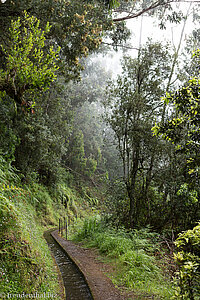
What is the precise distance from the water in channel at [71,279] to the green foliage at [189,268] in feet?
9.01

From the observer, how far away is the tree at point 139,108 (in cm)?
975

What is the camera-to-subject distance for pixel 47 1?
22.1 ft

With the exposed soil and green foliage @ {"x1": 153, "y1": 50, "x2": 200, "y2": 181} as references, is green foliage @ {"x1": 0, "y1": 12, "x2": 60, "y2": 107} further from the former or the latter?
the exposed soil

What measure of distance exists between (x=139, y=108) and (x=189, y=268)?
8.23 meters

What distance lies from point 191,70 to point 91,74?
97.5 ft

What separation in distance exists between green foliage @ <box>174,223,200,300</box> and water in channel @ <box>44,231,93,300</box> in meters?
2.75

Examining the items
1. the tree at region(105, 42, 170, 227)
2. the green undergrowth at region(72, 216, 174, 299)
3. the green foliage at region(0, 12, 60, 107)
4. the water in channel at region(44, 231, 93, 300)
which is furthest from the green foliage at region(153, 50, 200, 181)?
the tree at region(105, 42, 170, 227)

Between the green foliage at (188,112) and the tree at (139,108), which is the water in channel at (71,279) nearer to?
the green foliage at (188,112)

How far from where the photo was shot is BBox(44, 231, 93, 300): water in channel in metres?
4.73

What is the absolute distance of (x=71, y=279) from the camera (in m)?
5.61

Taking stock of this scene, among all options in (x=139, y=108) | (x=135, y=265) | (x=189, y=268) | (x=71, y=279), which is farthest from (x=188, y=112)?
(x=139, y=108)

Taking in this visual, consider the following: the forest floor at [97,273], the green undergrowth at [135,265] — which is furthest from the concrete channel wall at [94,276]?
the green undergrowth at [135,265]

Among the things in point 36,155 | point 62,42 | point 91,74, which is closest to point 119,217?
point 36,155

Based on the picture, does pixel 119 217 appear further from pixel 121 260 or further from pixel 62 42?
pixel 62 42
